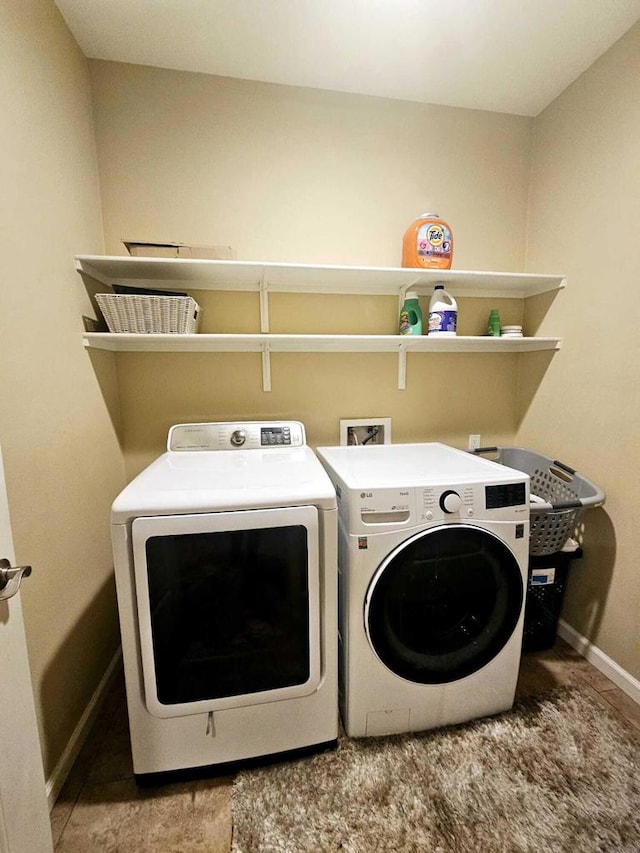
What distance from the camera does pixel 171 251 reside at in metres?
1.44

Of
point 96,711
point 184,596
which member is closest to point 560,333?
point 184,596

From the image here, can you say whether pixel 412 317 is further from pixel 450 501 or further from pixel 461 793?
pixel 461 793

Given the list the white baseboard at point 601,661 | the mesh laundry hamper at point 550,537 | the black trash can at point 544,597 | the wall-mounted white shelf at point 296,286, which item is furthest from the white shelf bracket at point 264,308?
the white baseboard at point 601,661

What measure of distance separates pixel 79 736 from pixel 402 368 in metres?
2.03

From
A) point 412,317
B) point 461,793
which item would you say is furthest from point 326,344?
point 461,793

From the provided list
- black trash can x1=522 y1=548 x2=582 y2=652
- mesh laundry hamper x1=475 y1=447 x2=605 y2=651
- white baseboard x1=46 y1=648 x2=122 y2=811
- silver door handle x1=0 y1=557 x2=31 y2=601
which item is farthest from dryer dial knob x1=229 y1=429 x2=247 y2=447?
black trash can x1=522 y1=548 x2=582 y2=652

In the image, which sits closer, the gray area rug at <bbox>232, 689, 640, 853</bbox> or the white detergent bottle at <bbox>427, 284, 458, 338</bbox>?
the gray area rug at <bbox>232, 689, 640, 853</bbox>

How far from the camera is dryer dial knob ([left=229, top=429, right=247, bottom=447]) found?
1.67 metres

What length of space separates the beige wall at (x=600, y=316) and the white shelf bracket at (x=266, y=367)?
1.44m

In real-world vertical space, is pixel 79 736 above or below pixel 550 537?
below

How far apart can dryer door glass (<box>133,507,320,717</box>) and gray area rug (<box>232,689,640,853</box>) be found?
30 cm

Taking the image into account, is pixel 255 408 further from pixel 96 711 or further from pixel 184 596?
pixel 96 711

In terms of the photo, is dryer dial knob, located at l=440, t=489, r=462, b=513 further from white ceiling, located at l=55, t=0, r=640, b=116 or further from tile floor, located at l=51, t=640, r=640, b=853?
white ceiling, located at l=55, t=0, r=640, b=116

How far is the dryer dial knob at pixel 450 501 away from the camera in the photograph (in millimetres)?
1180
